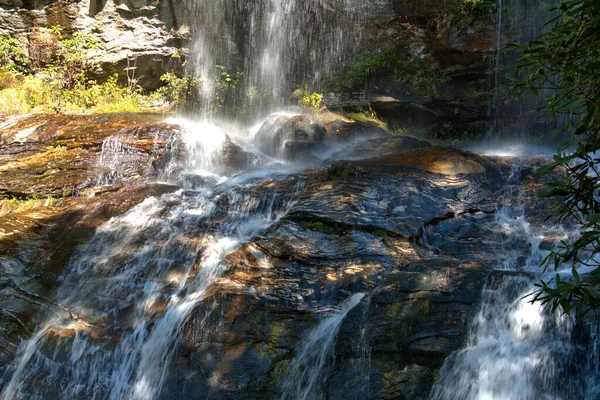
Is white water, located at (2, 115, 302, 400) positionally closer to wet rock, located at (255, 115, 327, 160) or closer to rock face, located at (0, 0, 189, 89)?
wet rock, located at (255, 115, 327, 160)

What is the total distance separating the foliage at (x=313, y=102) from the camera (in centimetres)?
1327

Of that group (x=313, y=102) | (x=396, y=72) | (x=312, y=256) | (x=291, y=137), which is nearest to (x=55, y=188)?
(x=291, y=137)

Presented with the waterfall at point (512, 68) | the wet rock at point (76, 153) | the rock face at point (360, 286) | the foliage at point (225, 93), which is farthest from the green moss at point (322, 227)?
the foliage at point (225, 93)

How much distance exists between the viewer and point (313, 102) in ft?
43.8

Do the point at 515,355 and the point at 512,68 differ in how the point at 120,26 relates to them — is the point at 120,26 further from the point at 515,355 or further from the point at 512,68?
the point at 515,355

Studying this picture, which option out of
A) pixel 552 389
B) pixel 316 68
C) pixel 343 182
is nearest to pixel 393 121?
pixel 316 68

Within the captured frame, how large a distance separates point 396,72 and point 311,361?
10124 mm

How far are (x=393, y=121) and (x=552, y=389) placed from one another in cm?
1016

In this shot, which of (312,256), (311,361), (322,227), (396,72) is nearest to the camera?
(311,361)

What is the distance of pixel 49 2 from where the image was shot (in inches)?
499

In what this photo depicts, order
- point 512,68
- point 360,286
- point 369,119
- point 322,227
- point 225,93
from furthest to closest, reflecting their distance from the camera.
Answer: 1. point 225,93
2. point 369,119
3. point 512,68
4. point 322,227
5. point 360,286

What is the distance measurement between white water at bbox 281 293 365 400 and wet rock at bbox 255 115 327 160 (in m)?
6.31

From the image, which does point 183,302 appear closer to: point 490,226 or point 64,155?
point 490,226

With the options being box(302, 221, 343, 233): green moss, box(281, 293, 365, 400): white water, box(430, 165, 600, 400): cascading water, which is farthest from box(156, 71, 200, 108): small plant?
box(430, 165, 600, 400): cascading water
